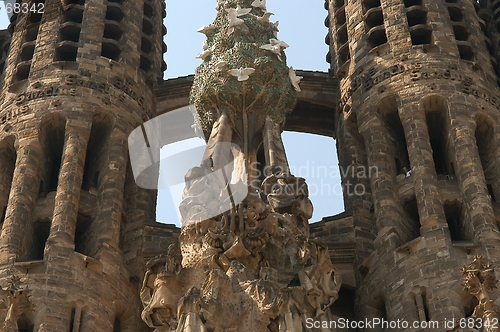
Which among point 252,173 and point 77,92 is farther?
point 77,92

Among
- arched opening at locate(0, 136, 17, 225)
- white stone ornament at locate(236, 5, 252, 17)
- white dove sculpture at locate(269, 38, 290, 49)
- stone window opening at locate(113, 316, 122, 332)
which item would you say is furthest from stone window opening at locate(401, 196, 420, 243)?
arched opening at locate(0, 136, 17, 225)

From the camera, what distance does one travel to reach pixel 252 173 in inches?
1262

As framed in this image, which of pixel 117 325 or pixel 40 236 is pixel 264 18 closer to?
pixel 40 236

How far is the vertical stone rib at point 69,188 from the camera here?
32.4 m

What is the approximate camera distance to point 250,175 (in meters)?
31.8

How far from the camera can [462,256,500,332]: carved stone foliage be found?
90.6 ft

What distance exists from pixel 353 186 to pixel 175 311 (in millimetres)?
8897

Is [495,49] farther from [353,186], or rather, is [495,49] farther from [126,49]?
[126,49]

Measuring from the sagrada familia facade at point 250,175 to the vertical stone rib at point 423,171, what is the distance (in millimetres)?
46

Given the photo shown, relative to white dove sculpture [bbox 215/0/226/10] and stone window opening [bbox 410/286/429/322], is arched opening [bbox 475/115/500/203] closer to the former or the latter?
stone window opening [bbox 410/286/429/322]

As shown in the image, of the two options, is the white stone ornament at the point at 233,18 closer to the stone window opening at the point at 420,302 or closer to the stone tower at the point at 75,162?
the stone tower at the point at 75,162

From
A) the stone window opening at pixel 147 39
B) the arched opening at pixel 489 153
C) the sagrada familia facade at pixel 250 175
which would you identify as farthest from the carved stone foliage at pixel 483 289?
the stone window opening at pixel 147 39

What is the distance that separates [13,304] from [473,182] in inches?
396

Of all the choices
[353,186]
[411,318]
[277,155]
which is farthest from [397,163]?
[411,318]
